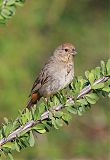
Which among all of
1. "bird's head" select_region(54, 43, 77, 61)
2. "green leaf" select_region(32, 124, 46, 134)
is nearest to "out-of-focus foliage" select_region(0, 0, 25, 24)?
"green leaf" select_region(32, 124, 46, 134)

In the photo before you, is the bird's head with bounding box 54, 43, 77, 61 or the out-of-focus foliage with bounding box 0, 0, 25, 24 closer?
the out-of-focus foliage with bounding box 0, 0, 25, 24

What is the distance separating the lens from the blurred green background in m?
7.20

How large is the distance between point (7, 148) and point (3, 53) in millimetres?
4515

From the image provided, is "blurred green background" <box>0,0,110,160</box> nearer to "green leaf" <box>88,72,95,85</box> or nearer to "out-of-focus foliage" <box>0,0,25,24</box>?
"out-of-focus foliage" <box>0,0,25,24</box>

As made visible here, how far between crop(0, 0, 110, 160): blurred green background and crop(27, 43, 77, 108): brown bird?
6.39 ft

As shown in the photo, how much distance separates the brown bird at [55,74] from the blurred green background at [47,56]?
1946mm

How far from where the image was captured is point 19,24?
8203mm

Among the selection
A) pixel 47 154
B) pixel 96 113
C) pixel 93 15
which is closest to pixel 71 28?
pixel 93 15

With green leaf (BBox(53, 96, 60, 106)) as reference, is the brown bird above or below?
above

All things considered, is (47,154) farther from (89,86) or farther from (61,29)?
(89,86)

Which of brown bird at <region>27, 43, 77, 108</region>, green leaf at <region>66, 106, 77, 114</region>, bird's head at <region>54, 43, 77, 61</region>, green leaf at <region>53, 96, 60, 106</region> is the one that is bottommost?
green leaf at <region>66, 106, 77, 114</region>

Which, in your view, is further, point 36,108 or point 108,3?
point 108,3

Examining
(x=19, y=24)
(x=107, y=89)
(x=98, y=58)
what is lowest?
(x=107, y=89)

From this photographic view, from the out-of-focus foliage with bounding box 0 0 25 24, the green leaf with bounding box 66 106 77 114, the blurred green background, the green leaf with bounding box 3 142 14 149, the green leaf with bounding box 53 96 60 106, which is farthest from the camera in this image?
the blurred green background
